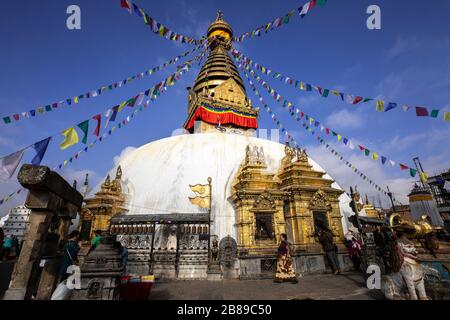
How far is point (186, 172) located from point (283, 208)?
16.9 ft

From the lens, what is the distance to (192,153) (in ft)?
41.8

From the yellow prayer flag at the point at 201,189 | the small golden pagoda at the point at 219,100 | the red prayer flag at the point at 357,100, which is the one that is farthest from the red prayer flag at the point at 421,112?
the small golden pagoda at the point at 219,100

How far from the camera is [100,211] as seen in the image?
10.1m

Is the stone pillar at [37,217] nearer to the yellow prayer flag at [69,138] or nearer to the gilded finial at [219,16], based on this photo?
the yellow prayer flag at [69,138]

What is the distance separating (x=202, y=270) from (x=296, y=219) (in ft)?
13.8

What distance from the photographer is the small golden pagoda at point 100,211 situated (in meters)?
9.95

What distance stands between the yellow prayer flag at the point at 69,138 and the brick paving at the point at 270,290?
A: 4676mm

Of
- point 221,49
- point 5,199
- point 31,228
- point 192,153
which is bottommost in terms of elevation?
point 31,228

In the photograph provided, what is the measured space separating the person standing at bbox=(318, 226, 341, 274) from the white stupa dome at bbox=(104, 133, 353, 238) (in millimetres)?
3081

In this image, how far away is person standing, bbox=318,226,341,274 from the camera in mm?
8362

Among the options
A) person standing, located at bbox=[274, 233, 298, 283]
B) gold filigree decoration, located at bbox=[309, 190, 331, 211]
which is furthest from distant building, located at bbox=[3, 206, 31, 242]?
gold filigree decoration, located at bbox=[309, 190, 331, 211]

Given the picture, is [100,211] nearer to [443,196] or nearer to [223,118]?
[223,118]
